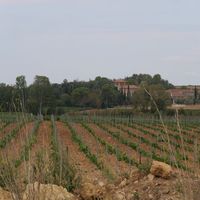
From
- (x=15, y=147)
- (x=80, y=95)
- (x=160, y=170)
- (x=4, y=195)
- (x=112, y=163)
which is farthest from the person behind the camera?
(x=80, y=95)

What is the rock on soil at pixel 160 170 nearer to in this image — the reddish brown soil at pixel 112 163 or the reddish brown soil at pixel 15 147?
the reddish brown soil at pixel 112 163

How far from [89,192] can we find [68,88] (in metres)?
73.0

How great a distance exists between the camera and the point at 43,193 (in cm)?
372

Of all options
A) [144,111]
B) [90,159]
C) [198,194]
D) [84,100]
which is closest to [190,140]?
[90,159]

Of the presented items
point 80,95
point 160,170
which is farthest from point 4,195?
point 80,95

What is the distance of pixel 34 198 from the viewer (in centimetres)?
350

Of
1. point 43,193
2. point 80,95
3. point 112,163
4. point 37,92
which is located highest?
point 37,92

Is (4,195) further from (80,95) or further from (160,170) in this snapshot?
(80,95)

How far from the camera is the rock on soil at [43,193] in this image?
3.49 m

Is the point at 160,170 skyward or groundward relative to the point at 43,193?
groundward

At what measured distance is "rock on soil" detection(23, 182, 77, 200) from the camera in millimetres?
3492

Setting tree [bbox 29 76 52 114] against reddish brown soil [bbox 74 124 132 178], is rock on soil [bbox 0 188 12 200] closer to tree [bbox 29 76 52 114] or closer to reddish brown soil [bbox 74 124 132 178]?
tree [bbox 29 76 52 114]

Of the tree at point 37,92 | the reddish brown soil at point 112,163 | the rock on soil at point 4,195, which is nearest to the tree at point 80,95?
the reddish brown soil at point 112,163

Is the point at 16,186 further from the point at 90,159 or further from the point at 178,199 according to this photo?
the point at 90,159
